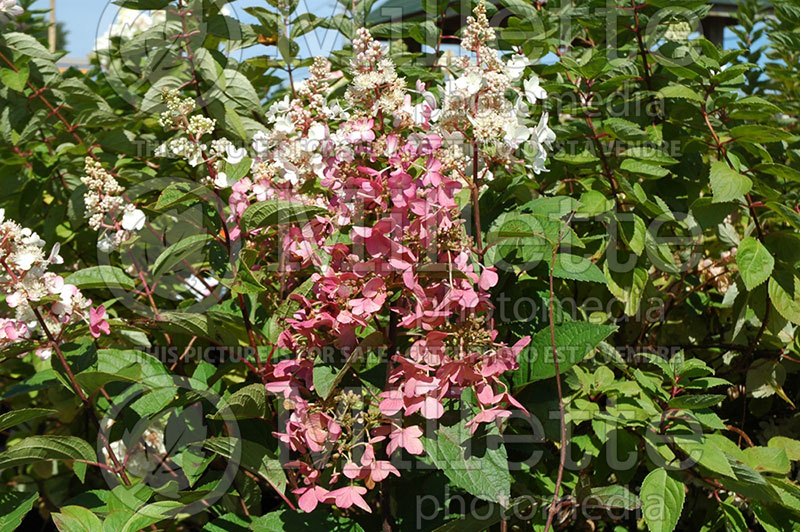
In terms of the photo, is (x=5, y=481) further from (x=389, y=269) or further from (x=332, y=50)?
(x=389, y=269)

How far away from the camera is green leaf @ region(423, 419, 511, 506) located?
96 cm

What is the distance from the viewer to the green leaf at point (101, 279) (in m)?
1.39

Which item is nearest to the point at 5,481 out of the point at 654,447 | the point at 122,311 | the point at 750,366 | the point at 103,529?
the point at 122,311

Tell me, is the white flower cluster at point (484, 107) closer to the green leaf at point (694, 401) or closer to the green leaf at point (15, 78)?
the green leaf at point (694, 401)

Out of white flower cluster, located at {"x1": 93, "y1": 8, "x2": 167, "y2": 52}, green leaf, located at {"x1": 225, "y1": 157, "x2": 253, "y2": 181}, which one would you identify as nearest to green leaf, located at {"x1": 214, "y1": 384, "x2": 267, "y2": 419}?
green leaf, located at {"x1": 225, "y1": 157, "x2": 253, "y2": 181}

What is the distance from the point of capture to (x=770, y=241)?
151 cm

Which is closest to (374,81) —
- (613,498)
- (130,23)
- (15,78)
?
(613,498)

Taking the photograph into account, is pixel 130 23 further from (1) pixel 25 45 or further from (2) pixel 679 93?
(2) pixel 679 93

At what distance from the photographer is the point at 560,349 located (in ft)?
3.53

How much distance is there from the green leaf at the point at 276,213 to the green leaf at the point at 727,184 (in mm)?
771

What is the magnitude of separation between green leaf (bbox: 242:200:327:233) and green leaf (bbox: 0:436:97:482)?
492 mm

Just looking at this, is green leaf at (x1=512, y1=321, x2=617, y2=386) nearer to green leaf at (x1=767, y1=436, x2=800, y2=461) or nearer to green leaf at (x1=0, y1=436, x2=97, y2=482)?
green leaf at (x1=767, y1=436, x2=800, y2=461)

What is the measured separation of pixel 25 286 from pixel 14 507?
42cm

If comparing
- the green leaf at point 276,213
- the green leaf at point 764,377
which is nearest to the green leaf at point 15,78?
the green leaf at point 276,213
